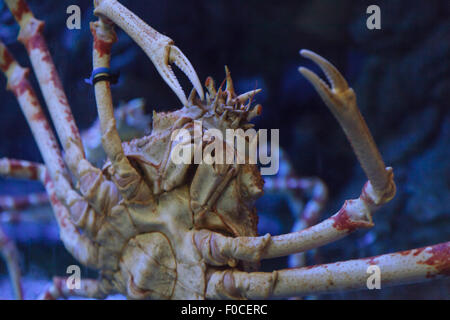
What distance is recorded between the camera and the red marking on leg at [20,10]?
1159 mm

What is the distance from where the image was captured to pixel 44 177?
47.3 inches

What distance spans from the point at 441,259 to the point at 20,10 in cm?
128

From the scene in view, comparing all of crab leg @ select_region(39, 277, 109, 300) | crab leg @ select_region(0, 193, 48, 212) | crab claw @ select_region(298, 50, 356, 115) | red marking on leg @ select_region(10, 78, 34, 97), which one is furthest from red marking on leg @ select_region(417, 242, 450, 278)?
crab leg @ select_region(0, 193, 48, 212)

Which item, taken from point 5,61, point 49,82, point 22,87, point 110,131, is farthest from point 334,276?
point 5,61

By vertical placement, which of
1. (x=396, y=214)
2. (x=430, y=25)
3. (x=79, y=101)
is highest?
(x=430, y=25)

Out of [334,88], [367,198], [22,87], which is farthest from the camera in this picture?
[22,87]

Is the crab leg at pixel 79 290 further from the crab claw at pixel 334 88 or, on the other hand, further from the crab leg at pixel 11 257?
the crab claw at pixel 334 88

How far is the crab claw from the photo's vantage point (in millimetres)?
575

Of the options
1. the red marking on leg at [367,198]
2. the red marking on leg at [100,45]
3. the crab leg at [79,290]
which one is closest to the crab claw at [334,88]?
the red marking on leg at [367,198]

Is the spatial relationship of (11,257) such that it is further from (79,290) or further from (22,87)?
(22,87)

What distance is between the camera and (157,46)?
29.8 inches

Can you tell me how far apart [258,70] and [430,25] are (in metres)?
0.88
